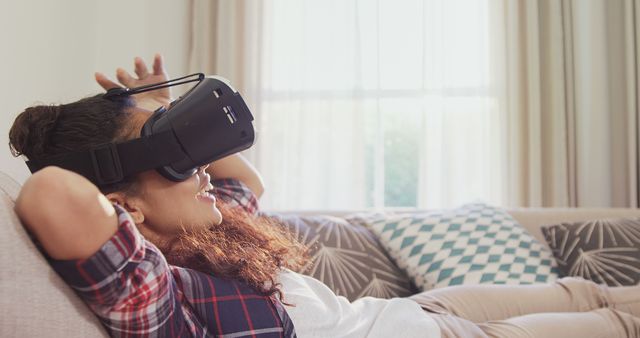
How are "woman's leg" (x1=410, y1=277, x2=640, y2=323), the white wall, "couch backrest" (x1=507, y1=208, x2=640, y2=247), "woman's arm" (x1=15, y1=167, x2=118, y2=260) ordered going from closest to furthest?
"woman's arm" (x1=15, y1=167, x2=118, y2=260) < "woman's leg" (x1=410, y1=277, x2=640, y2=323) < "couch backrest" (x1=507, y1=208, x2=640, y2=247) < the white wall

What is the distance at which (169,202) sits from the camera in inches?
39.1

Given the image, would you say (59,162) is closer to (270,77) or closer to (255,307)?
(255,307)

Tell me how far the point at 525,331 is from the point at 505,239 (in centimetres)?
75

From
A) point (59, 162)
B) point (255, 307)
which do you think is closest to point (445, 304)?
point (255, 307)

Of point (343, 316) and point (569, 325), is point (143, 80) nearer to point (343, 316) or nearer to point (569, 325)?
point (343, 316)

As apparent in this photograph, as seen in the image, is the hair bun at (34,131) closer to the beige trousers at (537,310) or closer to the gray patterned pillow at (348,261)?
the beige trousers at (537,310)

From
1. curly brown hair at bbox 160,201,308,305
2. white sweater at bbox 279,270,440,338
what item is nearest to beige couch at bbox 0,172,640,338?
curly brown hair at bbox 160,201,308,305

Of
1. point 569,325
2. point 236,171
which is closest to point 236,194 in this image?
point 236,171

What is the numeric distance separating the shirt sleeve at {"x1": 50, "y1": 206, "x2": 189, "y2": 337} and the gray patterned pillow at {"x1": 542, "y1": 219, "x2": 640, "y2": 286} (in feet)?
4.36

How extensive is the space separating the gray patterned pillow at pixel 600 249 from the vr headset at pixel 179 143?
1.25 metres

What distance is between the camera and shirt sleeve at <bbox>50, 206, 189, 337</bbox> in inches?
29.7

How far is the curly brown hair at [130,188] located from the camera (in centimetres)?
93

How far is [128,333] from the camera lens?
82cm

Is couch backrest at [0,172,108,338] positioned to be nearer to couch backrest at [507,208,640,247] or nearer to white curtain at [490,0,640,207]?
couch backrest at [507,208,640,247]
